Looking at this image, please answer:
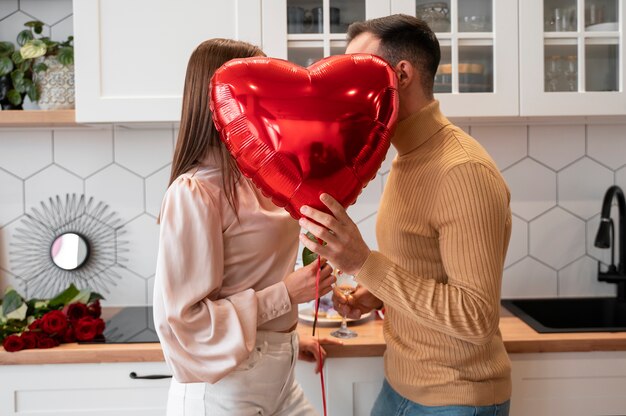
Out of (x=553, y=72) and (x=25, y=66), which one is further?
(x=25, y=66)

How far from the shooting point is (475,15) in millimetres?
1733

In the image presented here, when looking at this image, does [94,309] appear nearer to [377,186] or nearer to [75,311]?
[75,311]

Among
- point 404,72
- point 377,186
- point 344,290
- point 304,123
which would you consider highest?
point 404,72

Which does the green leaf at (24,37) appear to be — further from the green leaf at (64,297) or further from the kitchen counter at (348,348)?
the kitchen counter at (348,348)

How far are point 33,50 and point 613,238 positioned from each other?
1.87m

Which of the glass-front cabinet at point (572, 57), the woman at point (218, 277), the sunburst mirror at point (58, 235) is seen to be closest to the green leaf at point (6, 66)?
the sunburst mirror at point (58, 235)

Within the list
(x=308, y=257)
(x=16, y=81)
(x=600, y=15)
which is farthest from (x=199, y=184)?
(x=600, y=15)

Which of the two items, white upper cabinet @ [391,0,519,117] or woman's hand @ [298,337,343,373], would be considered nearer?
woman's hand @ [298,337,343,373]

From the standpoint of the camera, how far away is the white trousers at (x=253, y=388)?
3.81 feet

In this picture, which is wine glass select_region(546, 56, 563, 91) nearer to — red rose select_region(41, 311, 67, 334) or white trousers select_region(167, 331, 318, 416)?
white trousers select_region(167, 331, 318, 416)

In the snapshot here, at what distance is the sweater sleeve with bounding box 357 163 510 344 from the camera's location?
1060 millimetres

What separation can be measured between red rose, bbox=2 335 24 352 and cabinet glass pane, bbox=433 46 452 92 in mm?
1259

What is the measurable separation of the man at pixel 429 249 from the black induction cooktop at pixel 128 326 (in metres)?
0.67

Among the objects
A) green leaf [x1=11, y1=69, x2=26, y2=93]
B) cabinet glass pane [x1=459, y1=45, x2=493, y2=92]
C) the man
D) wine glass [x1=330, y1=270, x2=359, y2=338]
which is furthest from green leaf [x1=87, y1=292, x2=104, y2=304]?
cabinet glass pane [x1=459, y1=45, x2=493, y2=92]
